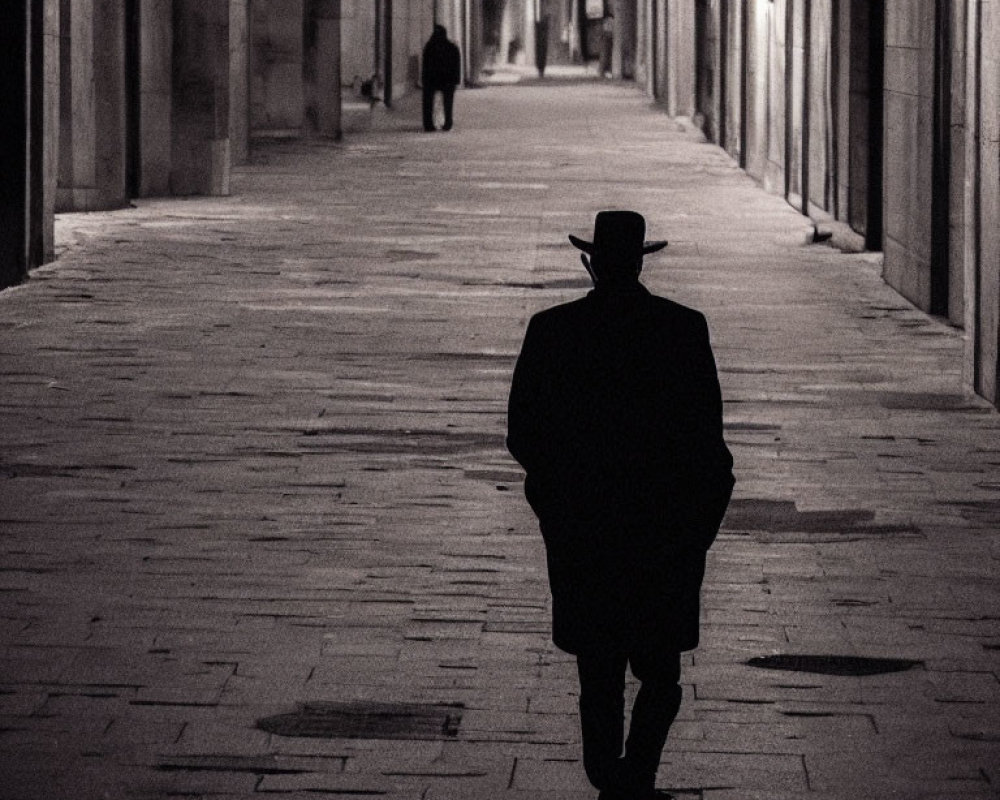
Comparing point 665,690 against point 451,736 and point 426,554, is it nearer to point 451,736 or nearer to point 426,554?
point 451,736

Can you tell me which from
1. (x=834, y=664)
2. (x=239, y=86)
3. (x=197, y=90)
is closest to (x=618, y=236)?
(x=834, y=664)

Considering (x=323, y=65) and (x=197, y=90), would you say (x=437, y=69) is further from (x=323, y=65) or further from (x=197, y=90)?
(x=197, y=90)

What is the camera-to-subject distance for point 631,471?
4.86 meters

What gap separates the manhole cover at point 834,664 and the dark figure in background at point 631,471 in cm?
169

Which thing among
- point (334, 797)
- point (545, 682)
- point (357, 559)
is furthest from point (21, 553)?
point (334, 797)

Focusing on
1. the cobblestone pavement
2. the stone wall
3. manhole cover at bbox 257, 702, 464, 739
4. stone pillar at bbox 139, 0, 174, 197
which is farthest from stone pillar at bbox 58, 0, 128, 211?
manhole cover at bbox 257, 702, 464, 739

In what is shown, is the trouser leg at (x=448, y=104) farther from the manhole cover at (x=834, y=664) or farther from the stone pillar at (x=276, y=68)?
the manhole cover at (x=834, y=664)

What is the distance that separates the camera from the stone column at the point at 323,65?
33.2 meters

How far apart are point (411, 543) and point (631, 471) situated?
336 centimetres

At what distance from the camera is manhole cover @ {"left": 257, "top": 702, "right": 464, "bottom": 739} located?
5.84 m

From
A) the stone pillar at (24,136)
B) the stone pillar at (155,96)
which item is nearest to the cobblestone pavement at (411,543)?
the stone pillar at (24,136)

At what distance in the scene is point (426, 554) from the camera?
7.98 meters

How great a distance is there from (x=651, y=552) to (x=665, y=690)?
304 millimetres

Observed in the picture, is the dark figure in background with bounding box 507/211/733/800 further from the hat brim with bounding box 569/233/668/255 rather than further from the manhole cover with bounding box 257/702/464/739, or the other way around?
the manhole cover with bounding box 257/702/464/739
